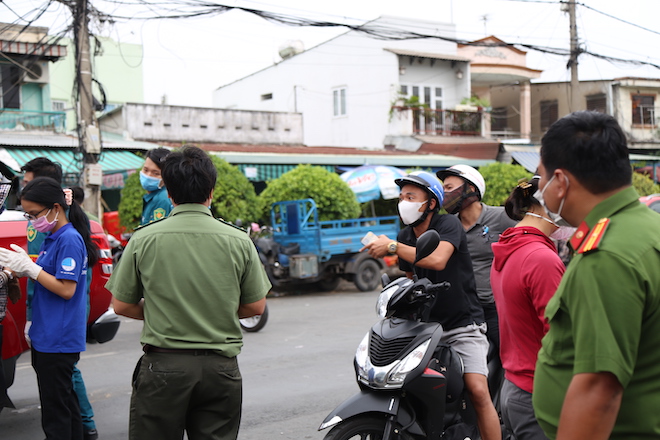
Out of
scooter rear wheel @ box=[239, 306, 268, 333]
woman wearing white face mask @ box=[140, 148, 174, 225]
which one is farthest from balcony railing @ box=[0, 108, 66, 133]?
woman wearing white face mask @ box=[140, 148, 174, 225]

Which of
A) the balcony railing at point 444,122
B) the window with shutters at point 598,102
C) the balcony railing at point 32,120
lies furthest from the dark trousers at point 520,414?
the window with shutters at point 598,102

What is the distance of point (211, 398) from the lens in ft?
9.46

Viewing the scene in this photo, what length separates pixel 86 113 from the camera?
42.1ft

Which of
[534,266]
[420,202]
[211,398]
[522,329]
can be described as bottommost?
[211,398]

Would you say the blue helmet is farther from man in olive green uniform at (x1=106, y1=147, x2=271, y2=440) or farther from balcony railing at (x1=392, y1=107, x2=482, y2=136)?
balcony railing at (x1=392, y1=107, x2=482, y2=136)

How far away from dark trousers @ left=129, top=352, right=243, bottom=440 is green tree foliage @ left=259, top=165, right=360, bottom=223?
11450mm

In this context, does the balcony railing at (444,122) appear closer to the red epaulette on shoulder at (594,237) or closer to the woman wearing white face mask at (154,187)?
the woman wearing white face mask at (154,187)

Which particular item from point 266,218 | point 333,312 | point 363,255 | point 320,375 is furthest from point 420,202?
point 266,218

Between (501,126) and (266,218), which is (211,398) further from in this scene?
(501,126)

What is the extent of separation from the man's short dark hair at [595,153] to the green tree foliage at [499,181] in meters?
15.4

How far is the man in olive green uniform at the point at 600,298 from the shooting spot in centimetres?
163

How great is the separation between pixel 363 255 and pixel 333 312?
2885 millimetres

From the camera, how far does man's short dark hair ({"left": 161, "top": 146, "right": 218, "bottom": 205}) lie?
9.62ft

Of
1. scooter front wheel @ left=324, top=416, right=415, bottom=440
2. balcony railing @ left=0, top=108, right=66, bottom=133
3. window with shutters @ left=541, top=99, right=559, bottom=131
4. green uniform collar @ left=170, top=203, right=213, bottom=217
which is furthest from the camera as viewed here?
window with shutters @ left=541, top=99, right=559, bottom=131
